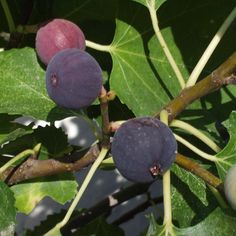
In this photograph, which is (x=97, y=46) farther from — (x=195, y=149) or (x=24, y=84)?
(x=195, y=149)

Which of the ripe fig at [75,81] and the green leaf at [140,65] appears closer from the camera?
the ripe fig at [75,81]

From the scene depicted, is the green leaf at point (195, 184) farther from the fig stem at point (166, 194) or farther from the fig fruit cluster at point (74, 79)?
the fig fruit cluster at point (74, 79)

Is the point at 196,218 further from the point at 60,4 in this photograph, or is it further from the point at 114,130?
the point at 60,4

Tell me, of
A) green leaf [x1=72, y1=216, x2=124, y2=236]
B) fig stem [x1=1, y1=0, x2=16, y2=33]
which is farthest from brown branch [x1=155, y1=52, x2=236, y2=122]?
green leaf [x1=72, y1=216, x2=124, y2=236]

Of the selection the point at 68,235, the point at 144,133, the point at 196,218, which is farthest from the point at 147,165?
the point at 68,235

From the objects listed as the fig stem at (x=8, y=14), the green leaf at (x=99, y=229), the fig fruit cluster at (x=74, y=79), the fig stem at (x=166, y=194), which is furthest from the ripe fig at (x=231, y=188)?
the green leaf at (x=99, y=229)
